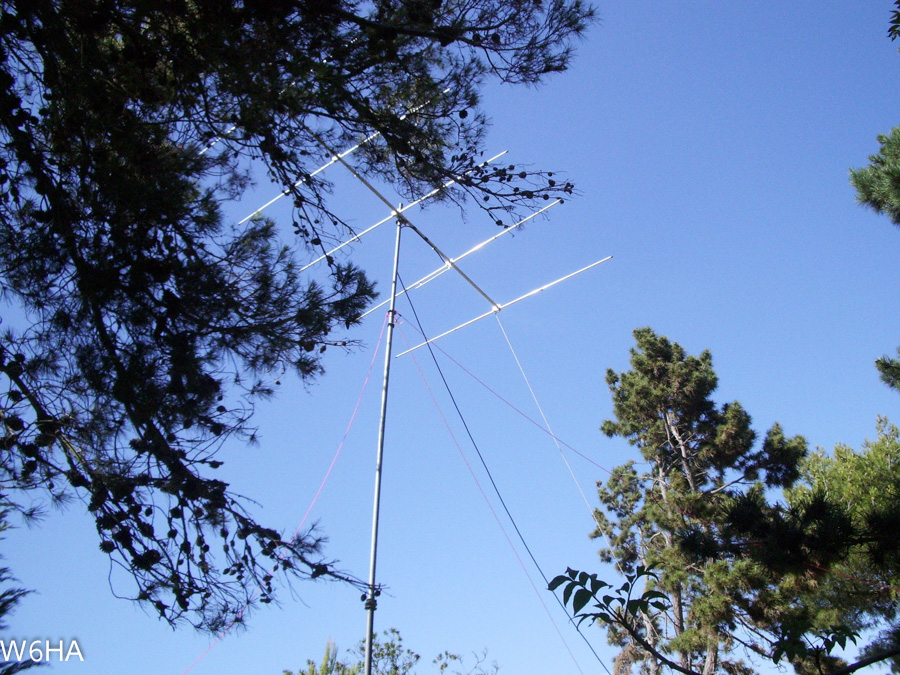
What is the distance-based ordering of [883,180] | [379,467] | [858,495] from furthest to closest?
[858,495], [883,180], [379,467]

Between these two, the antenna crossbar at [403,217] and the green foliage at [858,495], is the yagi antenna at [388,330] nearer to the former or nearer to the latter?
the antenna crossbar at [403,217]

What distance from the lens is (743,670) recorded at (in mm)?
12164

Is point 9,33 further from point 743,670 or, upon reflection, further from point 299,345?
point 743,670

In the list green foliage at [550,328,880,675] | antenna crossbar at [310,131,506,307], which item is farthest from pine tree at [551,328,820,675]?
antenna crossbar at [310,131,506,307]

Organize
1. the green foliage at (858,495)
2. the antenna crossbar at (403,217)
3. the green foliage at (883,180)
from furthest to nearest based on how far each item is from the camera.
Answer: the green foliage at (858,495), the green foliage at (883,180), the antenna crossbar at (403,217)

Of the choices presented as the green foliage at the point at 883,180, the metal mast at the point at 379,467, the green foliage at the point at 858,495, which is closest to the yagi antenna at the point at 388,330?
the metal mast at the point at 379,467

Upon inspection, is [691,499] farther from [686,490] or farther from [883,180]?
[883,180]

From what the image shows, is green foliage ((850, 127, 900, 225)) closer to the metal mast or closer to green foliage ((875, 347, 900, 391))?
green foliage ((875, 347, 900, 391))

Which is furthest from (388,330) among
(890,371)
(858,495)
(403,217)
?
(858,495)

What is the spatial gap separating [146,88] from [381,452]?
312cm

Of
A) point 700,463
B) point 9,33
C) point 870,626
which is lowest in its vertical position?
point 870,626

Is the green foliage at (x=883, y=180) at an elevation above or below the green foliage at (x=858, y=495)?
above

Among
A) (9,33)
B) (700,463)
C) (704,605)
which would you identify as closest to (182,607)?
(9,33)

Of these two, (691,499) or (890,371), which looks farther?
(691,499)
